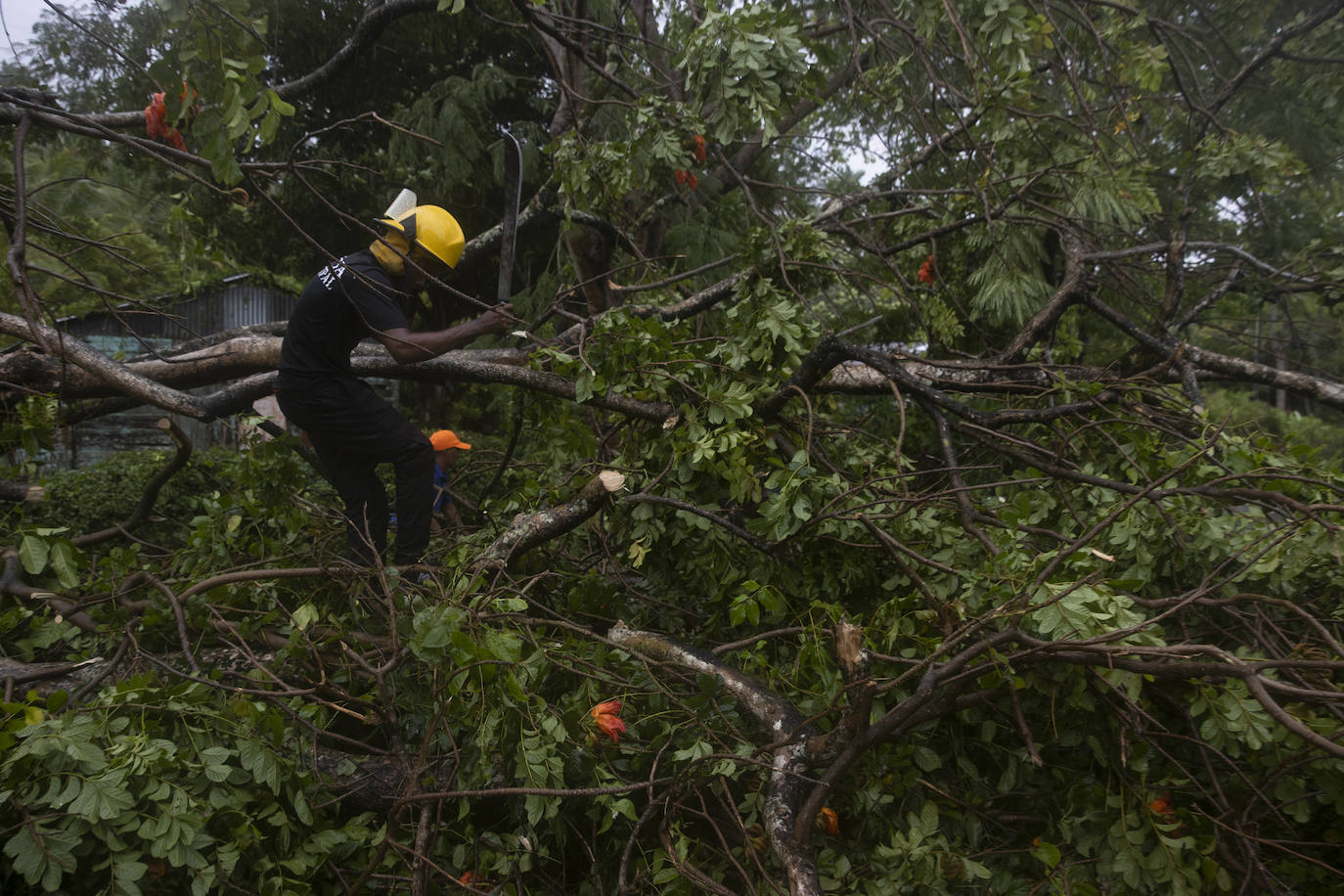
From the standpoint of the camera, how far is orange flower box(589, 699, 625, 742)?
2.36 meters

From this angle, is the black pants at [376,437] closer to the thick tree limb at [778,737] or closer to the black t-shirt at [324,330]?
the black t-shirt at [324,330]

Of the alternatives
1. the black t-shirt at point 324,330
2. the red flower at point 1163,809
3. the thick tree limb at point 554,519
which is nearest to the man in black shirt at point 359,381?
the black t-shirt at point 324,330

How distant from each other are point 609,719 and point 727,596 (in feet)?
3.16

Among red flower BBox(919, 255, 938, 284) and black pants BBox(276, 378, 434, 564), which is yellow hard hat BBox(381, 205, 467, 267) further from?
red flower BBox(919, 255, 938, 284)

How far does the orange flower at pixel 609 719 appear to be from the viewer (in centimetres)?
236

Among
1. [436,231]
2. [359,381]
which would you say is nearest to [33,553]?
[359,381]

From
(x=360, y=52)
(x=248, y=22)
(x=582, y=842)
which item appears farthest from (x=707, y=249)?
(x=582, y=842)

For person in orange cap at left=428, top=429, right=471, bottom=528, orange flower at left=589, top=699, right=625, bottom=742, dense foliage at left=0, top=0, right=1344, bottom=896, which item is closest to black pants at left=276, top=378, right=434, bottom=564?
dense foliage at left=0, top=0, right=1344, bottom=896

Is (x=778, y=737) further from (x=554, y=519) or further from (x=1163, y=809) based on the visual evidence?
(x=554, y=519)

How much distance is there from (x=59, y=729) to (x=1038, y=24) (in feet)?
13.5

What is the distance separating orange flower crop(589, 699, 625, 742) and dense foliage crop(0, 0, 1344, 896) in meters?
0.01

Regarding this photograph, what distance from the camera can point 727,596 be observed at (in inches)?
128

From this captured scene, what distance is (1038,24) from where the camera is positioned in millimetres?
3514

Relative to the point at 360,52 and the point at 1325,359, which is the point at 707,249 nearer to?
the point at 360,52
